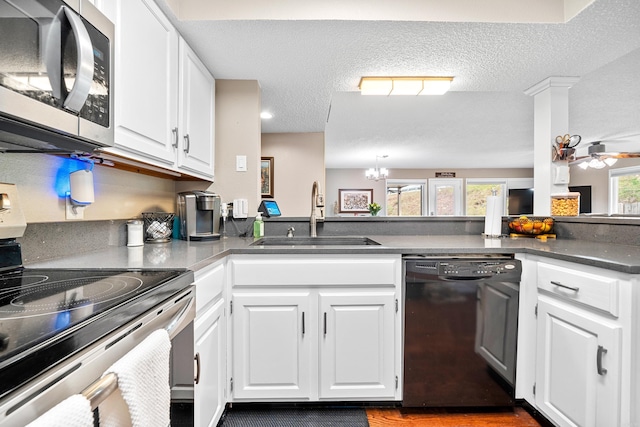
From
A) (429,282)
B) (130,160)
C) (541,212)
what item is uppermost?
(130,160)

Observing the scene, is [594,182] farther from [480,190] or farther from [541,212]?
[541,212]

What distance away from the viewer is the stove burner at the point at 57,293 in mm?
629

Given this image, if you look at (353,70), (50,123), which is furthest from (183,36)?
(50,123)

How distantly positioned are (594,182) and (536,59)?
6273mm

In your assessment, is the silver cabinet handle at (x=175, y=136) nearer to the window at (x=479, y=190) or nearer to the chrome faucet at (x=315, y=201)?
the chrome faucet at (x=315, y=201)

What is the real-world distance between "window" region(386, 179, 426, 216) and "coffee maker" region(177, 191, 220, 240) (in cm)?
693

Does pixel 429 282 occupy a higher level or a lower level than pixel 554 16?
lower

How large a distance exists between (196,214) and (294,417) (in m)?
1.22

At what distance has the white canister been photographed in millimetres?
1581

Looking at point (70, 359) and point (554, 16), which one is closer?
point (70, 359)

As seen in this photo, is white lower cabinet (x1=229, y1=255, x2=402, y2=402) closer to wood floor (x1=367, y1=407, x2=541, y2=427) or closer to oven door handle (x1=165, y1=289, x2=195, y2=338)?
wood floor (x1=367, y1=407, x2=541, y2=427)

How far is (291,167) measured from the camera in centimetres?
387

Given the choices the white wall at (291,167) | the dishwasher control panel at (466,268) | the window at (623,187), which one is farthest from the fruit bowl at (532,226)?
the window at (623,187)

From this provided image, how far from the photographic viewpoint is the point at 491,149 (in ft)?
18.6
